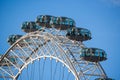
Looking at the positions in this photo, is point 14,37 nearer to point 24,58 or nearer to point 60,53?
point 24,58

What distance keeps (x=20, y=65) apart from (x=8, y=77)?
662cm

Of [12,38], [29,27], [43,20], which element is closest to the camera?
[43,20]

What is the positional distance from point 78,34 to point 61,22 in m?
4.13

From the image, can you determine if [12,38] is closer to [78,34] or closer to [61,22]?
[61,22]

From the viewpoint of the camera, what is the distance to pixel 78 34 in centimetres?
7025

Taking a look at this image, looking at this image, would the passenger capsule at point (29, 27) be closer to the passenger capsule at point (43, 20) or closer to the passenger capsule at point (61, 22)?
the passenger capsule at point (43, 20)

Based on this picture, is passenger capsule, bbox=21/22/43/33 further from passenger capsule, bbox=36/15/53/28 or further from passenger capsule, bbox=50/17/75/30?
passenger capsule, bbox=50/17/75/30

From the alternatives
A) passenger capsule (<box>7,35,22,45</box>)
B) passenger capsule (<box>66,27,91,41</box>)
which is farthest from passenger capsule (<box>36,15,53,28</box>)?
passenger capsule (<box>7,35,22,45</box>)

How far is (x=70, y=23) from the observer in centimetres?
7375

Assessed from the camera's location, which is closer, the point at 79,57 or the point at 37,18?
the point at 79,57

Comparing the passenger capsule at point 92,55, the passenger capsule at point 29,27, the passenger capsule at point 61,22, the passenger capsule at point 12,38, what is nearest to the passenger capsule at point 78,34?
the passenger capsule at point 61,22

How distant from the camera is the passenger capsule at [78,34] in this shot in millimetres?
70062

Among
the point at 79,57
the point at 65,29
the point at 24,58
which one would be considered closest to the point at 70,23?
the point at 65,29

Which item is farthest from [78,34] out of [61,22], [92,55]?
[92,55]
